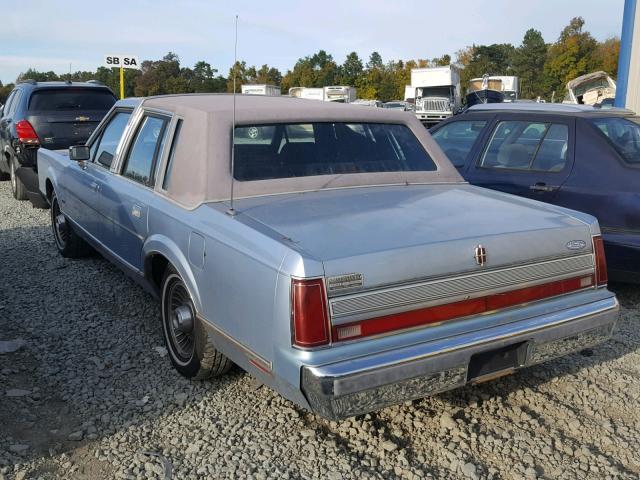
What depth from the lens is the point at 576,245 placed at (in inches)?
124

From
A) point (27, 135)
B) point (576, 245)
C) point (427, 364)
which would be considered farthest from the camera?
point (27, 135)

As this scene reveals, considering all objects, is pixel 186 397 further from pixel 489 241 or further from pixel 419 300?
pixel 489 241

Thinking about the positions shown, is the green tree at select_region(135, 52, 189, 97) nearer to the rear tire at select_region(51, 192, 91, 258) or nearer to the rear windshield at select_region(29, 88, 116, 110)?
the rear windshield at select_region(29, 88, 116, 110)

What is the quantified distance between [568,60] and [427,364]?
6903cm

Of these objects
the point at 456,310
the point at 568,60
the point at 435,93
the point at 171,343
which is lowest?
the point at 171,343

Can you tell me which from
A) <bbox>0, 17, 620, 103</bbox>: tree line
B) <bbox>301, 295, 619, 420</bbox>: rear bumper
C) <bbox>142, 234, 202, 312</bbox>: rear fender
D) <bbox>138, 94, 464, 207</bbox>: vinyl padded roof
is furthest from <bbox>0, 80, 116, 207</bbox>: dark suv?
<bbox>0, 17, 620, 103</bbox>: tree line

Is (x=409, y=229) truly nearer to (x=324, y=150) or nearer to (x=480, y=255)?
(x=480, y=255)

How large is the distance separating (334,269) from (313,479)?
3.21 ft

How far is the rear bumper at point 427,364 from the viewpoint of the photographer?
2482mm

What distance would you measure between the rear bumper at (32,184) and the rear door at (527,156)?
554 cm

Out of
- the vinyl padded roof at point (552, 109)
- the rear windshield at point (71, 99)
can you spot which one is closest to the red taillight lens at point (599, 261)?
the vinyl padded roof at point (552, 109)

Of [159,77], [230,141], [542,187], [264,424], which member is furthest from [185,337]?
[159,77]

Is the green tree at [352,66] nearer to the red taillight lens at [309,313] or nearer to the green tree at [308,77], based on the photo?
the green tree at [308,77]

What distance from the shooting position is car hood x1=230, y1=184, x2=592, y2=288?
8.58 feet
